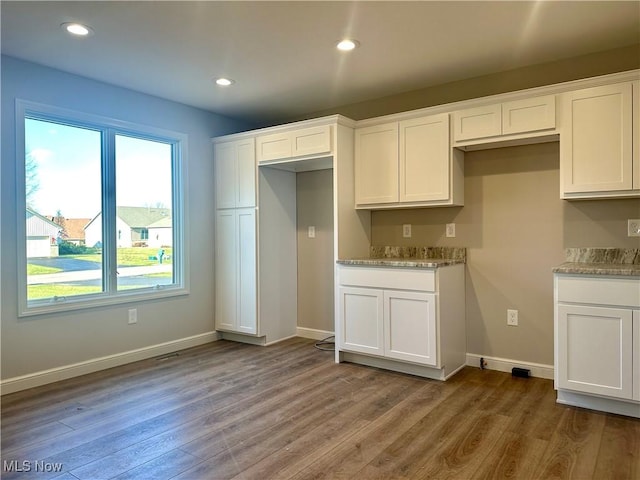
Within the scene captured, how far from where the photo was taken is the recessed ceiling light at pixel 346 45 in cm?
295

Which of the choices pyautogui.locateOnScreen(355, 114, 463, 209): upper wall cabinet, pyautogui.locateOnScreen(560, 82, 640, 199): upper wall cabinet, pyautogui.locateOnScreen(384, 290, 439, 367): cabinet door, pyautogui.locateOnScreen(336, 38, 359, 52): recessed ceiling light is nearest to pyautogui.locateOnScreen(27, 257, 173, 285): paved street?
pyautogui.locateOnScreen(355, 114, 463, 209): upper wall cabinet

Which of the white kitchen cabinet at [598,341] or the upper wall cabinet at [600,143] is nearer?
the white kitchen cabinet at [598,341]

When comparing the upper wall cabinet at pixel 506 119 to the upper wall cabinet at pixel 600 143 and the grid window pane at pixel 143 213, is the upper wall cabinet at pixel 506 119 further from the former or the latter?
the grid window pane at pixel 143 213

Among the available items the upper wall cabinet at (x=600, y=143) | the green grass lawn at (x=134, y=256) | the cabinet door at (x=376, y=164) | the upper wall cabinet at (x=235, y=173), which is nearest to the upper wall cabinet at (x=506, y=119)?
the upper wall cabinet at (x=600, y=143)

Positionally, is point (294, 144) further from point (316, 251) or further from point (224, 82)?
point (316, 251)

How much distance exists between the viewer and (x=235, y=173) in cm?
452

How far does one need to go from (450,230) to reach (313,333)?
6.17 feet

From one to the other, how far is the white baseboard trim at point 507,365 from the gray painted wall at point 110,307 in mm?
2665

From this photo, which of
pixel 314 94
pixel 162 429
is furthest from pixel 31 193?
pixel 314 94

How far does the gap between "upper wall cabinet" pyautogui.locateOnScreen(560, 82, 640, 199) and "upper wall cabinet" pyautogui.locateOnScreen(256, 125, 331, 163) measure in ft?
6.11

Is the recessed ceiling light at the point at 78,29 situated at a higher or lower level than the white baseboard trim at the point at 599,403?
higher

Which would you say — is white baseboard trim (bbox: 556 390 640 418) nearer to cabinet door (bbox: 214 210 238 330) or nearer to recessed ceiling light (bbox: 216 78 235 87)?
cabinet door (bbox: 214 210 238 330)

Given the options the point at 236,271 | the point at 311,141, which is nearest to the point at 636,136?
the point at 311,141

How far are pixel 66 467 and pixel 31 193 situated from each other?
213cm
